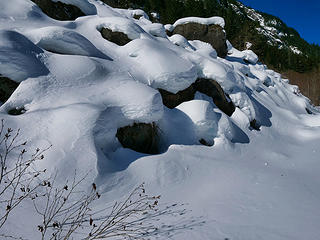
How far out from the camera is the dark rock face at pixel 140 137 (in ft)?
14.9

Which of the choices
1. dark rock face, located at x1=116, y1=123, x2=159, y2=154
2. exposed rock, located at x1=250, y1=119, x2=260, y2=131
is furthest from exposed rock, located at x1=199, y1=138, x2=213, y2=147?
exposed rock, located at x1=250, y1=119, x2=260, y2=131

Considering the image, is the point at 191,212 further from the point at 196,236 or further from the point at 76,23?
the point at 76,23

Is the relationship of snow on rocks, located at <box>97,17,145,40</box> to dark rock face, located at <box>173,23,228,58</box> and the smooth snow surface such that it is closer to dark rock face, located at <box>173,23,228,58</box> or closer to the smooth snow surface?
the smooth snow surface

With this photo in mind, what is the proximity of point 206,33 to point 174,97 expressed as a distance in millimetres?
11140

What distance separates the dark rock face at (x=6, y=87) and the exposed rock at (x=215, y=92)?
5.80 meters

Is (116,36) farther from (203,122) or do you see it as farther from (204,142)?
(204,142)

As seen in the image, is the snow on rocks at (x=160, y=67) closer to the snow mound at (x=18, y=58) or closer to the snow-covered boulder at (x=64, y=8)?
the snow mound at (x=18, y=58)

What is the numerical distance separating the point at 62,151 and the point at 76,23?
6.59 meters

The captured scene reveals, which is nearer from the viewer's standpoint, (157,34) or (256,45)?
(157,34)

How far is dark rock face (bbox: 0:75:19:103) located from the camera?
13.8 ft

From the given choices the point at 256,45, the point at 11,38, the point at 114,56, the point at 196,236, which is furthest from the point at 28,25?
the point at 256,45

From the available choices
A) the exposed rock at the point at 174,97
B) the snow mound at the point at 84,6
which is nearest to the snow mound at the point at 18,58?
the exposed rock at the point at 174,97

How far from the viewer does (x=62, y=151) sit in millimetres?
3332

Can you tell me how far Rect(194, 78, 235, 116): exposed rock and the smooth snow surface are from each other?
538mm
